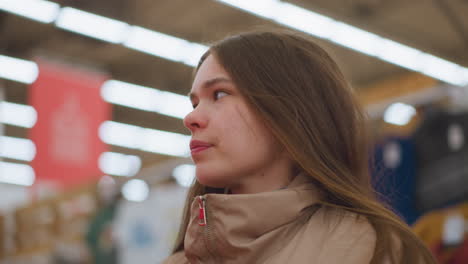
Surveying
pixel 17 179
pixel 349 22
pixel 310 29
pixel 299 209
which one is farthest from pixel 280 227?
pixel 17 179

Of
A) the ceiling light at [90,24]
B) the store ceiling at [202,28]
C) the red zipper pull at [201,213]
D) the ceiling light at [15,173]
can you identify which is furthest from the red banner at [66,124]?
the ceiling light at [15,173]

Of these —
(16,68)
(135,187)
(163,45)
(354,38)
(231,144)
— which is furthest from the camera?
(16,68)

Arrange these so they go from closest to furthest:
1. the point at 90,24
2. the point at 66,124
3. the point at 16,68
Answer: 1. the point at 66,124
2. the point at 90,24
3. the point at 16,68

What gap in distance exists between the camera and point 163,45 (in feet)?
29.9

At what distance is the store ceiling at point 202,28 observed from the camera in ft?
28.0

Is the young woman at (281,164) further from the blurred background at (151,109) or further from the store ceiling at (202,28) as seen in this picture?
the store ceiling at (202,28)

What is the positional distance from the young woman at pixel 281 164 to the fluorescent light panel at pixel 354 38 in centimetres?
614

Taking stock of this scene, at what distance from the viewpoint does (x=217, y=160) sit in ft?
3.66

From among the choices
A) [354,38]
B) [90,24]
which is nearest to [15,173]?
[90,24]

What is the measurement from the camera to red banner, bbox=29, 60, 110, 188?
196 inches

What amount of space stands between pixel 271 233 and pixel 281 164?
19cm

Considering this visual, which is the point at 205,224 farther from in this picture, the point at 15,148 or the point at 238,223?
the point at 15,148

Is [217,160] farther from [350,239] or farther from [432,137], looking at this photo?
[432,137]

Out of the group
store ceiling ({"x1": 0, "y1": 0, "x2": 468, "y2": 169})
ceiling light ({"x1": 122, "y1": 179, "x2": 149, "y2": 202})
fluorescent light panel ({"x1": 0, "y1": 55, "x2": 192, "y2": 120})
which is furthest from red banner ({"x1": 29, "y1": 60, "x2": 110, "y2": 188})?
fluorescent light panel ({"x1": 0, "y1": 55, "x2": 192, "y2": 120})
